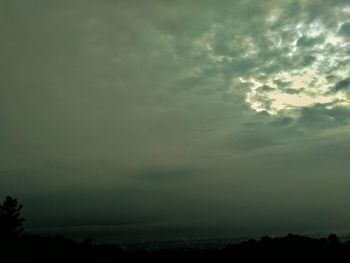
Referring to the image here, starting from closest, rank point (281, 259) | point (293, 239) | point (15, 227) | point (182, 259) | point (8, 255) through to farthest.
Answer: point (8, 255) < point (281, 259) < point (182, 259) < point (293, 239) < point (15, 227)

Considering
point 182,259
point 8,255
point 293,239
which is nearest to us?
point 8,255

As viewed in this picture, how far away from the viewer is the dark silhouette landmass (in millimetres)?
61594

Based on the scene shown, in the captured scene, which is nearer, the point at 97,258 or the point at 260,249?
the point at 97,258

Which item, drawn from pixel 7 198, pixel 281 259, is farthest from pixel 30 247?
pixel 281 259

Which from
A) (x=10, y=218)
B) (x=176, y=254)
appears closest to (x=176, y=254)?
(x=176, y=254)

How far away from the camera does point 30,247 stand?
6431cm

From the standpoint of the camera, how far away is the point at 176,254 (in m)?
72.9

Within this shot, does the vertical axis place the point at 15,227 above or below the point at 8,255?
above

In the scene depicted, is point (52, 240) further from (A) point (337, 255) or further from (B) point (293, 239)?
(A) point (337, 255)

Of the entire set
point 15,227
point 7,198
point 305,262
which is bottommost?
point 305,262

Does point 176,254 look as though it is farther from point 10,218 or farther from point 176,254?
point 10,218

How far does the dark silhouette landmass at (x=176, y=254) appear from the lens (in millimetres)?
61594

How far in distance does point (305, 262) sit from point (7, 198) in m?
57.6

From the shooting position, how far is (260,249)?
69.8 meters
